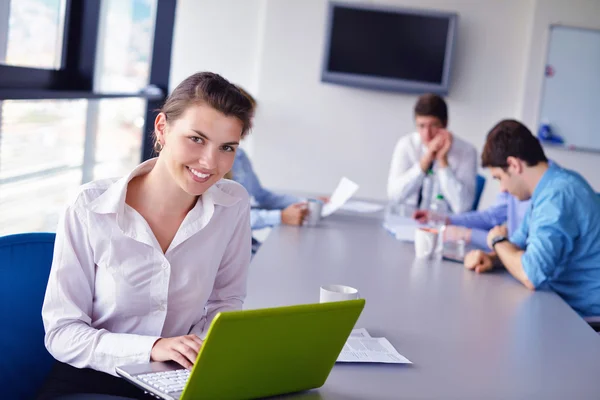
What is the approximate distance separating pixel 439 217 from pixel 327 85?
2741 mm

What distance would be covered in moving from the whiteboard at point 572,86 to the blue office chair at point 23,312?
508cm

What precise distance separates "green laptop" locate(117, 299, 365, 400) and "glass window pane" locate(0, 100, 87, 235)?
1873 mm

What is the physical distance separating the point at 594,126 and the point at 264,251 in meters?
4.29

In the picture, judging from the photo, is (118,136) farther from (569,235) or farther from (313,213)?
(569,235)

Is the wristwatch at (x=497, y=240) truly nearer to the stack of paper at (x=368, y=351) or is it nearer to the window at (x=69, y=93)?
the stack of paper at (x=368, y=351)

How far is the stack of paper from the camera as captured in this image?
1.59m

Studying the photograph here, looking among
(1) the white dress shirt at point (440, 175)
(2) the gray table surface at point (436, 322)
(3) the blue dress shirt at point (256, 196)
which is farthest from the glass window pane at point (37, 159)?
(1) the white dress shirt at point (440, 175)

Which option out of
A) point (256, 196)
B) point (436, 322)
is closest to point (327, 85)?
point (256, 196)

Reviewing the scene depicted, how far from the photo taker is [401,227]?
333cm

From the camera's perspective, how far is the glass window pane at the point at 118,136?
186 inches

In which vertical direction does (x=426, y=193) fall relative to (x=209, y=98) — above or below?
below

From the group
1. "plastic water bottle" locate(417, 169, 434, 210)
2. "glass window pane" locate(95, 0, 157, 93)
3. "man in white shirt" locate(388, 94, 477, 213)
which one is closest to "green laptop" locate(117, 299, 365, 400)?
"plastic water bottle" locate(417, 169, 434, 210)

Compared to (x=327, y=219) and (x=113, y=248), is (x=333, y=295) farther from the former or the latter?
(x=327, y=219)

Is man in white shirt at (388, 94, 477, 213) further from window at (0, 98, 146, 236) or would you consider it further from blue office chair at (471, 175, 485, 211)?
window at (0, 98, 146, 236)
